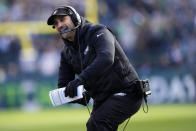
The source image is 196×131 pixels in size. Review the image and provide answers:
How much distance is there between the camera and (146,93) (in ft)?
21.3

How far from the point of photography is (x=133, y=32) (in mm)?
22250

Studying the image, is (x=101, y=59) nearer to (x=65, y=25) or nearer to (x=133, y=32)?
(x=65, y=25)

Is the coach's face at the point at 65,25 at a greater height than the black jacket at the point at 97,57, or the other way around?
the coach's face at the point at 65,25

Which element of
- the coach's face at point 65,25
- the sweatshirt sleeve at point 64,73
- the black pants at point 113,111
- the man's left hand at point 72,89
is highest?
the coach's face at point 65,25

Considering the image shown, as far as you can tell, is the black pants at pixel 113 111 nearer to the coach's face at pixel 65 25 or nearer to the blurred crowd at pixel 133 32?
the coach's face at pixel 65 25

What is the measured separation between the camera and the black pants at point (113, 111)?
20.1ft

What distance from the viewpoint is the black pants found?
614 cm

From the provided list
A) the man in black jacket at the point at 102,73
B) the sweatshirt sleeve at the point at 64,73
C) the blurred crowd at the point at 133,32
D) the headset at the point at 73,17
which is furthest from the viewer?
the blurred crowd at the point at 133,32

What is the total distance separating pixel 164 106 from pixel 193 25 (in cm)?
426

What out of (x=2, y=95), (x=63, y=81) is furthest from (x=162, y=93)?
(x=63, y=81)

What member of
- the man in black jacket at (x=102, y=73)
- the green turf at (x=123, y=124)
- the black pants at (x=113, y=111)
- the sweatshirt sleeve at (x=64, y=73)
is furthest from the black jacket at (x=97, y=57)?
the green turf at (x=123, y=124)

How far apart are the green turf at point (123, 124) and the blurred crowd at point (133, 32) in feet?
8.01

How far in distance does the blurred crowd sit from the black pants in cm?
1472

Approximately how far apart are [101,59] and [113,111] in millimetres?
664
